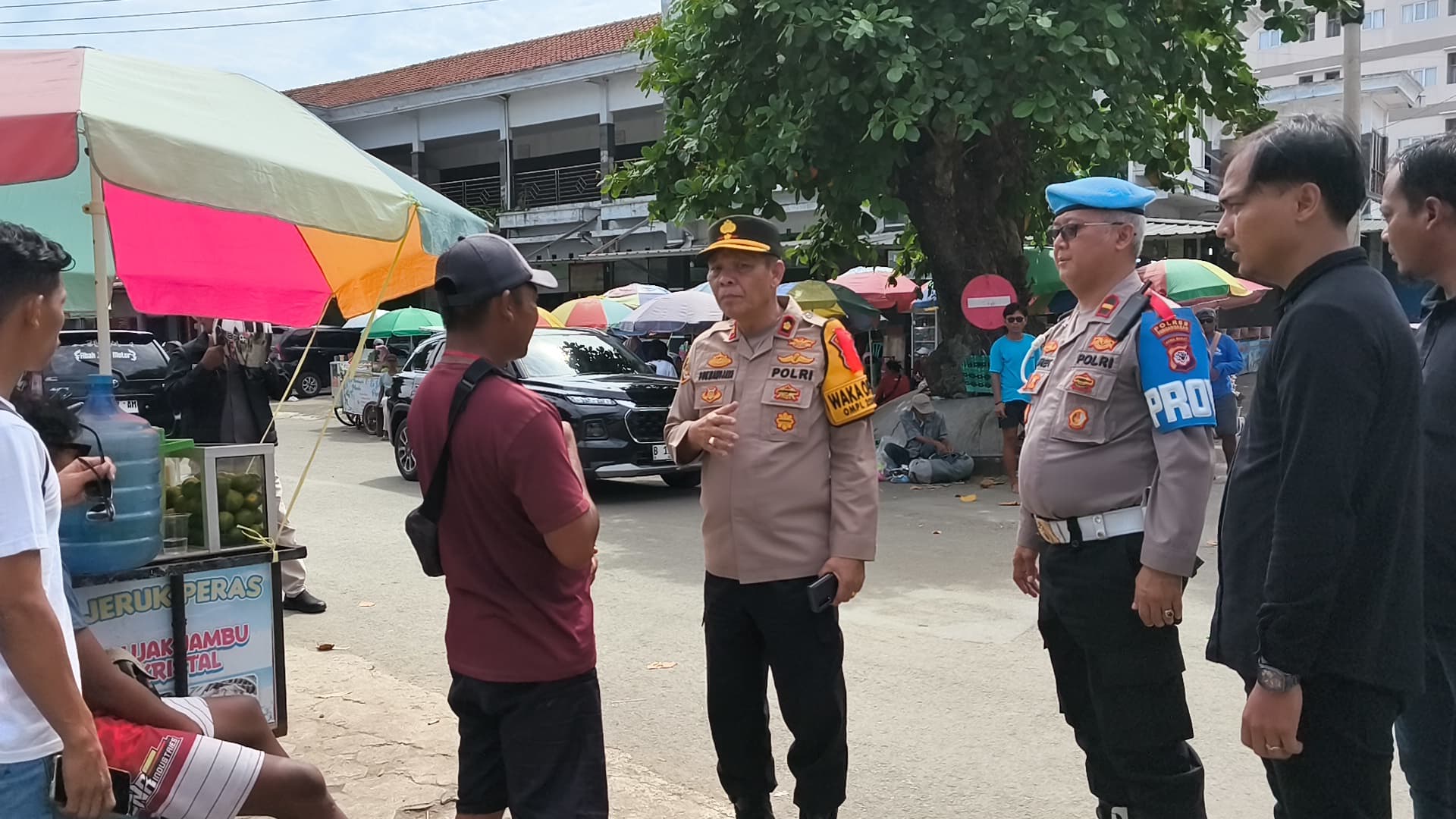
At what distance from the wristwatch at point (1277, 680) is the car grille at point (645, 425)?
8.75 metres

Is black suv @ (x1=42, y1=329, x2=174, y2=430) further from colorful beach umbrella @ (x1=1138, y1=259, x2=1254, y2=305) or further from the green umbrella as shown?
colorful beach umbrella @ (x1=1138, y1=259, x2=1254, y2=305)

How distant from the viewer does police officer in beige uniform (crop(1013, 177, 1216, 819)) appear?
9.14ft

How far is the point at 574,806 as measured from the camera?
2.56 metres

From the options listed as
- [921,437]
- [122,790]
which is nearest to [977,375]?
[921,437]

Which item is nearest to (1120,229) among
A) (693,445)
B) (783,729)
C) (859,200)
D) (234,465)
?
(693,445)

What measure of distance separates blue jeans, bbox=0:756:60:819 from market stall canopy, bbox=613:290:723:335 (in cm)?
1428

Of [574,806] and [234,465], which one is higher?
[234,465]

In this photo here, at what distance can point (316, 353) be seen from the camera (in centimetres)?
2941

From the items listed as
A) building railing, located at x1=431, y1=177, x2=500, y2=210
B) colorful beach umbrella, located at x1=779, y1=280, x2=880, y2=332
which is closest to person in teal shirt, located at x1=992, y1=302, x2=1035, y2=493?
colorful beach umbrella, located at x1=779, y1=280, x2=880, y2=332

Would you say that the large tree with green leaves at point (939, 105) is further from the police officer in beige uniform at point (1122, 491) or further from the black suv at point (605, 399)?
the police officer in beige uniform at point (1122, 491)

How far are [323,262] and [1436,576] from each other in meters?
5.85

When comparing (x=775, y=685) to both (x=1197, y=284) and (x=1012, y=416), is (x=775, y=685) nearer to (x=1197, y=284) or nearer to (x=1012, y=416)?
(x=1012, y=416)

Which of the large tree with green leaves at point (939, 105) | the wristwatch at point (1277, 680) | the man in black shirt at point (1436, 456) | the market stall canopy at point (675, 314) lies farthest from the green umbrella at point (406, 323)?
the wristwatch at point (1277, 680)

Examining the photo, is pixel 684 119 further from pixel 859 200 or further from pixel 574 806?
pixel 574 806
